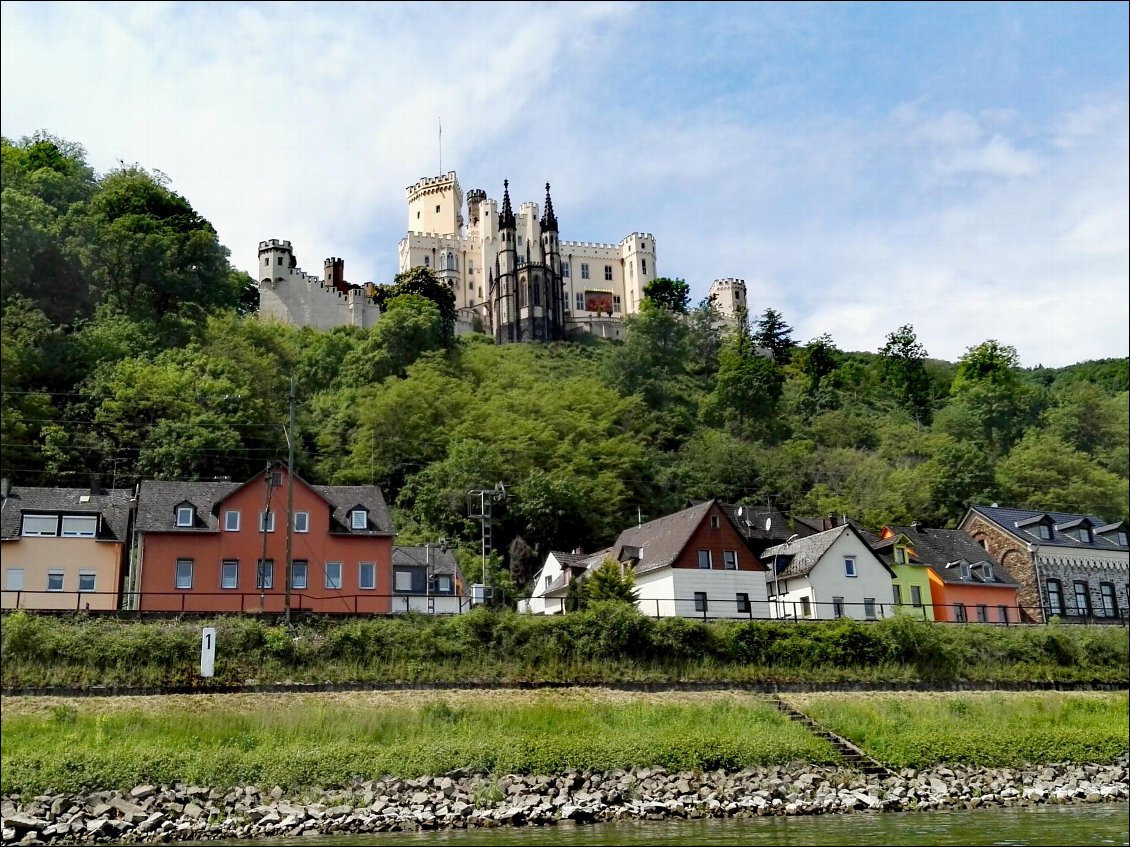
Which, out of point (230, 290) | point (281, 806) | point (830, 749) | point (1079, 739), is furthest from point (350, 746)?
point (230, 290)

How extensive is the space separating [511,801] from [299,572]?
62.7 ft

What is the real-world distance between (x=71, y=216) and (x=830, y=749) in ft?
230

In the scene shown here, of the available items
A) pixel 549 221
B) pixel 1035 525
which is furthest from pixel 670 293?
pixel 1035 525

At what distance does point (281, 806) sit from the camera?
89.9 feet

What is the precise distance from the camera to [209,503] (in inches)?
1779

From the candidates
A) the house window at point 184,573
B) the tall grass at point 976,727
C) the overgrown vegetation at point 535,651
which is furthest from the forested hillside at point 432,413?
the tall grass at point 976,727

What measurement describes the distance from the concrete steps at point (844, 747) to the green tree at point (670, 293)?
333 ft

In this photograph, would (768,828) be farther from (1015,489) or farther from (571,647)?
(1015,489)

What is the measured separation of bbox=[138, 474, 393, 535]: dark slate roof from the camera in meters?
43.7

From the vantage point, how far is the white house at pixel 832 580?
4825cm

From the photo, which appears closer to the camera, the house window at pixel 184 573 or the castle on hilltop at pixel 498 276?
the house window at pixel 184 573

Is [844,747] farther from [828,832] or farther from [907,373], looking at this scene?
[907,373]

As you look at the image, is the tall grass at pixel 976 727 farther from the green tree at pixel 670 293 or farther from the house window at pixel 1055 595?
the green tree at pixel 670 293

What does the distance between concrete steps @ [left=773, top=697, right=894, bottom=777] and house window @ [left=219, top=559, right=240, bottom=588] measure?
67.5 feet
